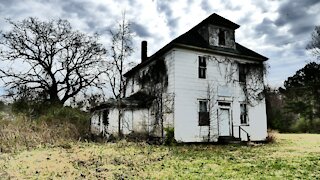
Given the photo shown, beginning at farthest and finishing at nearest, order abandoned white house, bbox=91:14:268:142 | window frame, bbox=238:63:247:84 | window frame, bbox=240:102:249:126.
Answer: window frame, bbox=238:63:247:84
window frame, bbox=240:102:249:126
abandoned white house, bbox=91:14:268:142

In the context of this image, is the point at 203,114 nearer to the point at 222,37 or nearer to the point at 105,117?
the point at 222,37

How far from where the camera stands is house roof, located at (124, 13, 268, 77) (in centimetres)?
1864

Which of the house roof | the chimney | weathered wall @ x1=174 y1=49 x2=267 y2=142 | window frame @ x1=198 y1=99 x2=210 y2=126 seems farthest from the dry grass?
the chimney

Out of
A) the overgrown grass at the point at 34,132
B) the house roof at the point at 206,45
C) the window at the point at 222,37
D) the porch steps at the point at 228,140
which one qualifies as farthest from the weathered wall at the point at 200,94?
the overgrown grass at the point at 34,132

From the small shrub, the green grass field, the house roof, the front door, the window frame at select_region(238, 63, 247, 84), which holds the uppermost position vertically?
the house roof

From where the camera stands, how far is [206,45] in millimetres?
19922

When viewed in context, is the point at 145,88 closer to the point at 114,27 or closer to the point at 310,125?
the point at 114,27

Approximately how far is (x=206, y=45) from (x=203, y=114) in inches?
193

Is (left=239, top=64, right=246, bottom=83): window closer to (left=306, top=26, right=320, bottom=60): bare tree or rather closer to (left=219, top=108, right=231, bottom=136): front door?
(left=219, top=108, right=231, bottom=136): front door

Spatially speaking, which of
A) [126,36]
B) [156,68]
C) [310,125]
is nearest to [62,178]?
[156,68]

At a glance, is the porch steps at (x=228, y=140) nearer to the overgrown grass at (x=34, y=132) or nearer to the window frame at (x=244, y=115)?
the window frame at (x=244, y=115)

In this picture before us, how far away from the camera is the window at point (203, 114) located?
18.9m

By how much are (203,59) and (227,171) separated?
38.5ft

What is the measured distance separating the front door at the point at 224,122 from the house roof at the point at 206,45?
420 centimetres
